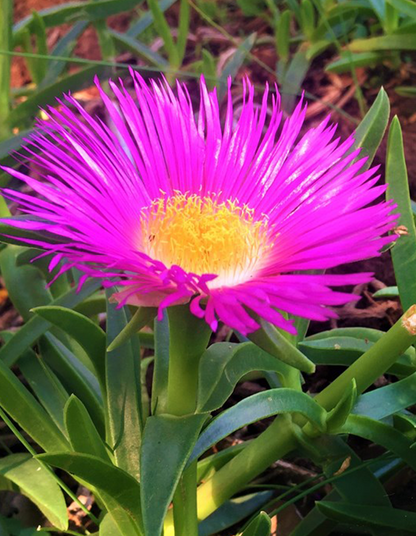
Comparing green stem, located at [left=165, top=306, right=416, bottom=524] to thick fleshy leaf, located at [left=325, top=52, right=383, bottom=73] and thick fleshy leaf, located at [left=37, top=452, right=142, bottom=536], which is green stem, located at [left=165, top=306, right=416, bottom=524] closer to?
thick fleshy leaf, located at [left=37, top=452, right=142, bottom=536]

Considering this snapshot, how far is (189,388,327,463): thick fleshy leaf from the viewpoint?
1.64 feet

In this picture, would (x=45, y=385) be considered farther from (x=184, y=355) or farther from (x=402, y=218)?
(x=402, y=218)

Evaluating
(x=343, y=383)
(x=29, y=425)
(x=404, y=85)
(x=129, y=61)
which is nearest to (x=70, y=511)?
(x=29, y=425)

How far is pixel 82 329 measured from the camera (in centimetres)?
57

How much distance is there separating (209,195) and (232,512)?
30 cm

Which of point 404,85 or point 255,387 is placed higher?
point 404,85

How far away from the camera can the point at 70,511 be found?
27.6 inches

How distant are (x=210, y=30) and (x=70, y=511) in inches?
45.9

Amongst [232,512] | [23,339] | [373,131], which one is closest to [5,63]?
[23,339]

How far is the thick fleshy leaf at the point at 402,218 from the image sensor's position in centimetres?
61

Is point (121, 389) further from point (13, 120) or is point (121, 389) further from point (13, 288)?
point (13, 120)

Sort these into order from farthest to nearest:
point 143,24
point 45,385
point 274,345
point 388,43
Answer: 1. point 143,24
2. point 388,43
3. point 45,385
4. point 274,345

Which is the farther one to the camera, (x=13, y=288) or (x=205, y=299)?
(x=13, y=288)

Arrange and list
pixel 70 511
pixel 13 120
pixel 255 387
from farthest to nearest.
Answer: pixel 13 120, pixel 255 387, pixel 70 511
